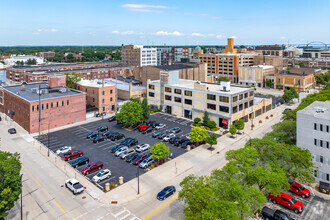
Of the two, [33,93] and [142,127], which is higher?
[33,93]

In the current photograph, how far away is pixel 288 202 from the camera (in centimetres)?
3422

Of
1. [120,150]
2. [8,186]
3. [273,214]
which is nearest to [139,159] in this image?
[120,150]

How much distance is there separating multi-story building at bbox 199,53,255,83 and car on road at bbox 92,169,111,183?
124601mm

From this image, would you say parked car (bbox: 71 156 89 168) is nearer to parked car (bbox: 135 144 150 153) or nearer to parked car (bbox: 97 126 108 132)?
parked car (bbox: 135 144 150 153)

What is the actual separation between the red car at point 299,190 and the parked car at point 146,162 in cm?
2415

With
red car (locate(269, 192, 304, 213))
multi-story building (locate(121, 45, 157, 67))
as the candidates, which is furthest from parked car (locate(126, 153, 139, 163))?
multi-story building (locate(121, 45, 157, 67))

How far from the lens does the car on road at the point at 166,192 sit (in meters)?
36.3

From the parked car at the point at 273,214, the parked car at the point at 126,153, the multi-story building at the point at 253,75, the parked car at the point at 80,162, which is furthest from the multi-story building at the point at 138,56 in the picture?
the parked car at the point at 273,214

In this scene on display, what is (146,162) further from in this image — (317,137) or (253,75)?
(253,75)

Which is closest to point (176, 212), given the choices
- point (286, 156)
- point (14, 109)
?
point (286, 156)

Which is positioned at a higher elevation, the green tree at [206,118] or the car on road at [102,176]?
the green tree at [206,118]

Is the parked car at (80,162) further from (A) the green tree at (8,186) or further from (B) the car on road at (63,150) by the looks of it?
(A) the green tree at (8,186)

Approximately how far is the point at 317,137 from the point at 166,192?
26.4 meters

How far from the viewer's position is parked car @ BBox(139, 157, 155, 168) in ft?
153
